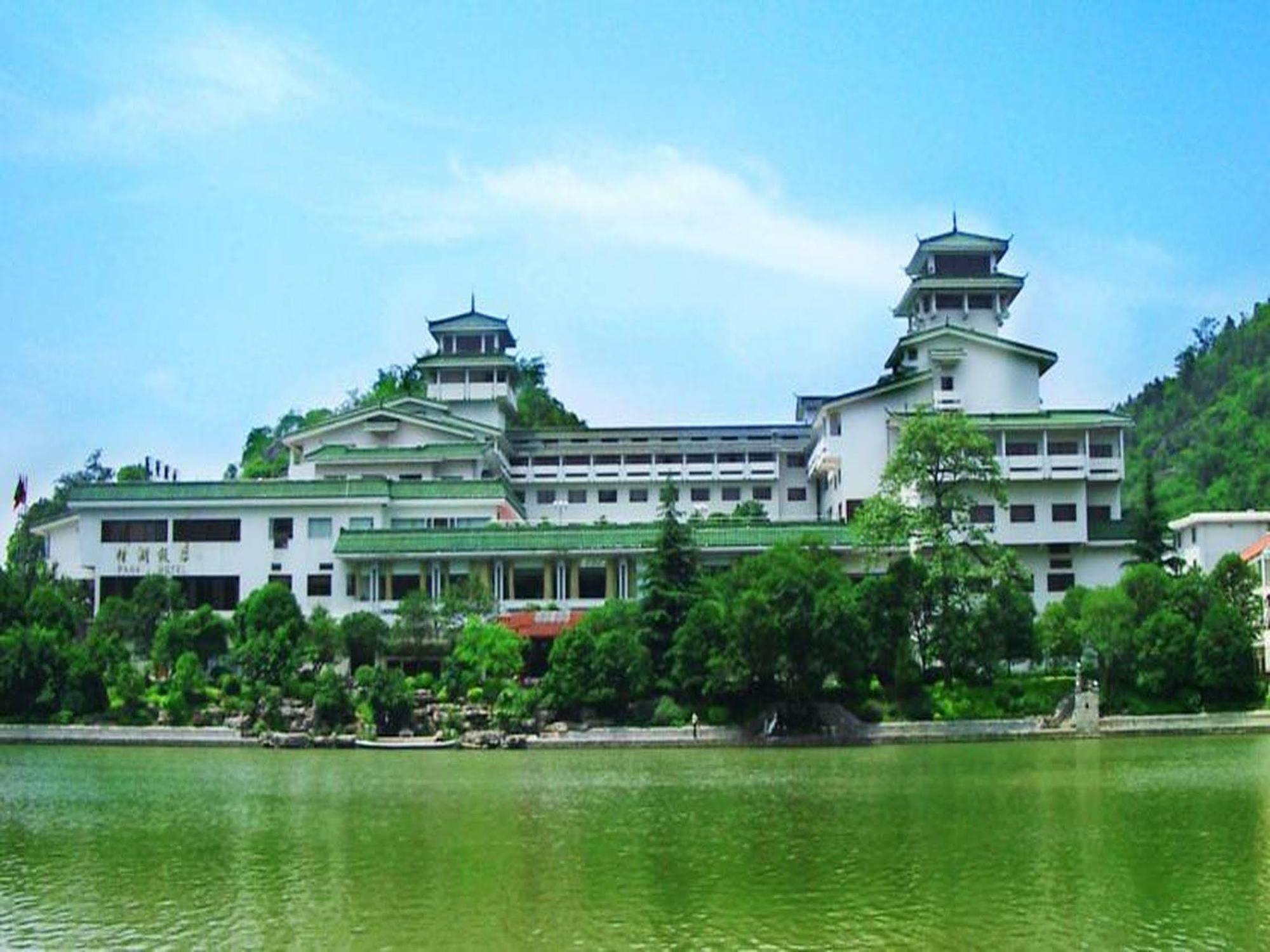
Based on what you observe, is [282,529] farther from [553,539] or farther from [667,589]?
[667,589]

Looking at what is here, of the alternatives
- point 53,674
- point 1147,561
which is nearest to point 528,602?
point 53,674

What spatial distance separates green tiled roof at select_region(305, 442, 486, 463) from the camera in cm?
6134

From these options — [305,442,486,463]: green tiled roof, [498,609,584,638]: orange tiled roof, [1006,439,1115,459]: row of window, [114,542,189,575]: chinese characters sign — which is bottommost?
[498,609,584,638]: orange tiled roof

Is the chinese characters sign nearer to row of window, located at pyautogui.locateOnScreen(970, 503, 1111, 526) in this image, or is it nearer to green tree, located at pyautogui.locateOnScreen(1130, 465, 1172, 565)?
row of window, located at pyautogui.locateOnScreen(970, 503, 1111, 526)

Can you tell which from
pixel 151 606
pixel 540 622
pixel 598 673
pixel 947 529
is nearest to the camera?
pixel 598 673

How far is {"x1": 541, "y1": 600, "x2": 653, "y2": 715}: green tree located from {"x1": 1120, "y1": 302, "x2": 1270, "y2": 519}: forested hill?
43.5 meters

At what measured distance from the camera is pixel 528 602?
54500 millimetres

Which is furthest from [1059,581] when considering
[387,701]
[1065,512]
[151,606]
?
[151,606]

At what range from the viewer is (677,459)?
A: 221 feet

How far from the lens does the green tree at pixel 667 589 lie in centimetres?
4472

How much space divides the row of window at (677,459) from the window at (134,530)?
16.9 meters

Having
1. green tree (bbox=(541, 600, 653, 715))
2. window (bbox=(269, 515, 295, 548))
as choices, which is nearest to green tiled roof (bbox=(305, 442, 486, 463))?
window (bbox=(269, 515, 295, 548))

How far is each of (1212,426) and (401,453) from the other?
60776mm

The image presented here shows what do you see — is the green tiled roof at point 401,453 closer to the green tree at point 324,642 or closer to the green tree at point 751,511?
the green tree at point 751,511
